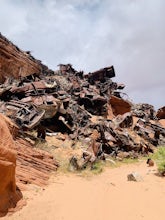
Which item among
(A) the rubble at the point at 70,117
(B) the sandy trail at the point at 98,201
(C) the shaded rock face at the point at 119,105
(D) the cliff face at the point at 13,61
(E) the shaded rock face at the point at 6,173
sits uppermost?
(D) the cliff face at the point at 13,61

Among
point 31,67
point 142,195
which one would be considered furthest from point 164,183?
point 31,67

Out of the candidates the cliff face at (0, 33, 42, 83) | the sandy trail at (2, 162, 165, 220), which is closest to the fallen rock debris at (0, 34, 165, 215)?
the cliff face at (0, 33, 42, 83)

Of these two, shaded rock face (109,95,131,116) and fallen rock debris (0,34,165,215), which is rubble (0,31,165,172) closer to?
fallen rock debris (0,34,165,215)

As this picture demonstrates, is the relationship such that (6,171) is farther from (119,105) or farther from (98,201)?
(119,105)

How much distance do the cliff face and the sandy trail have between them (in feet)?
59.0

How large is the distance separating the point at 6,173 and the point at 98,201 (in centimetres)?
253

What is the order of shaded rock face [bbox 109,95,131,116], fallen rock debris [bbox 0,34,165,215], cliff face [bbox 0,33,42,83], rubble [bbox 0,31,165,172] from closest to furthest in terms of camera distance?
fallen rock debris [bbox 0,34,165,215], rubble [bbox 0,31,165,172], cliff face [bbox 0,33,42,83], shaded rock face [bbox 109,95,131,116]

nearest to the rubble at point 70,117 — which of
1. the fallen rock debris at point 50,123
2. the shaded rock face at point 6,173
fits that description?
the fallen rock debris at point 50,123

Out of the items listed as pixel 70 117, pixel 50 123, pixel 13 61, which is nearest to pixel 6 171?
pixel 50 123

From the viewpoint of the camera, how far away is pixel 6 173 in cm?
642

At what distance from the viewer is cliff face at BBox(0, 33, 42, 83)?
25641mm

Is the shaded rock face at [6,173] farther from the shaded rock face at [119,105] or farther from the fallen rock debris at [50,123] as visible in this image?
the shaded rock face at [119,105]

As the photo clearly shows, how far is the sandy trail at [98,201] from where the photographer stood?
6.48 m

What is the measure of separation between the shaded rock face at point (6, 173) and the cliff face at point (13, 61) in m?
18.8
